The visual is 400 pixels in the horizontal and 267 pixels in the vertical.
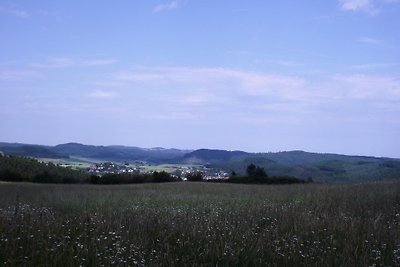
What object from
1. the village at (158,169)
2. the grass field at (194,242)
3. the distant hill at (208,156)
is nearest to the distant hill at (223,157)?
the distant hill at (208,156)

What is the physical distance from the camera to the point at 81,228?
6.91m

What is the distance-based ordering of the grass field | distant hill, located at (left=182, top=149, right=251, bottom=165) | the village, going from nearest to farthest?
1. the grass field
2. the village
3. distant hill, located at (left=182, top=149, right=251, bottom=165)

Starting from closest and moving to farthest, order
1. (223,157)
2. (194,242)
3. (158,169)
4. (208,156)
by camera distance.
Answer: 1. (194,242)
2. (158,169)
3. (223,157)
4. (208,156)

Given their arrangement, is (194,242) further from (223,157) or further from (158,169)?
(223,157)

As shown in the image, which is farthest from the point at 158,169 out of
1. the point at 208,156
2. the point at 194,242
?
the point at 194,242

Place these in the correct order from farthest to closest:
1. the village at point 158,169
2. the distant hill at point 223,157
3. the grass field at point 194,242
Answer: the distant hill at point 223,157 → the village at point 158,169 → the grass field at point 194,242

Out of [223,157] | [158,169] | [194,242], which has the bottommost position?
[158,169]

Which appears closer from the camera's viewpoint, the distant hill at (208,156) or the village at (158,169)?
the village at (158,169)

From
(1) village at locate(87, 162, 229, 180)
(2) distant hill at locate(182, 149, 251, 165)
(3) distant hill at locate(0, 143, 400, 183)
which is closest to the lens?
(1) village at locate(87, 162, 229, 180)

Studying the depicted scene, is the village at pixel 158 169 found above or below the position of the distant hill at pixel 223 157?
below

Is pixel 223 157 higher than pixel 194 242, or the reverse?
pixel 223 157

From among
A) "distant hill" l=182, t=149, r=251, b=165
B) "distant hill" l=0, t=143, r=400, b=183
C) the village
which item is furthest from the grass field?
"distant hill" l=182, t=149, r=251, b=165

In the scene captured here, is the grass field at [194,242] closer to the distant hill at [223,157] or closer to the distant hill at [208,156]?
the distant hill at [223,157]

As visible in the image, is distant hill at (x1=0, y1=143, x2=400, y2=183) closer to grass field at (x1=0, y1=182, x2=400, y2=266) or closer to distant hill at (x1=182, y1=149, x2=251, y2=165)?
distant hill at (x1=182, y1=149, x2=251, y2=165)
